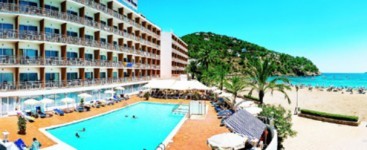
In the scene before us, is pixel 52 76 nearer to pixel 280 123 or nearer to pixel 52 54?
pixel 52 54

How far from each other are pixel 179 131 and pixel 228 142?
8.68m

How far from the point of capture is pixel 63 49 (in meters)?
36.1

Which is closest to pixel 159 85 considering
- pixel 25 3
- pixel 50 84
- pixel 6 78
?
pixel 50 84

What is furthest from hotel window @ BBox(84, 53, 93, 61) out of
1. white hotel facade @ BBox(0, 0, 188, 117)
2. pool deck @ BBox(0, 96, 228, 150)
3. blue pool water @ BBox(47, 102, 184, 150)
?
pool deck @ BBox(0, 96, 228, 150)

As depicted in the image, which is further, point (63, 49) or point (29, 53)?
point (63, 49)

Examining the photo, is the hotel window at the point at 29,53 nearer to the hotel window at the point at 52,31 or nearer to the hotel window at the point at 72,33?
→ the hotel window at the point at 52,31

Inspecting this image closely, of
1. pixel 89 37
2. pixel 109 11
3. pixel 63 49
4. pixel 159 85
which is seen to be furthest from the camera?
pixel 109 11

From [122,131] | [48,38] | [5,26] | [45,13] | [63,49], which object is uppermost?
[45,13]

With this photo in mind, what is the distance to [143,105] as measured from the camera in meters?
40.5

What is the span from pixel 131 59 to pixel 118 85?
8.99 m

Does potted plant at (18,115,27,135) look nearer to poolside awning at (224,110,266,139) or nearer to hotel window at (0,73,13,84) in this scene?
hotel window at (0,73,13,84)

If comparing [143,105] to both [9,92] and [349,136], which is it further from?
[349,136]

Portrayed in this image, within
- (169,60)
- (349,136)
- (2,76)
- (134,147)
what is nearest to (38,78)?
(2,76)

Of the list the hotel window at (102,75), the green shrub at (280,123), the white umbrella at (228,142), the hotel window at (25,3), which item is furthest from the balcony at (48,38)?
the green shrub at (280,123)
